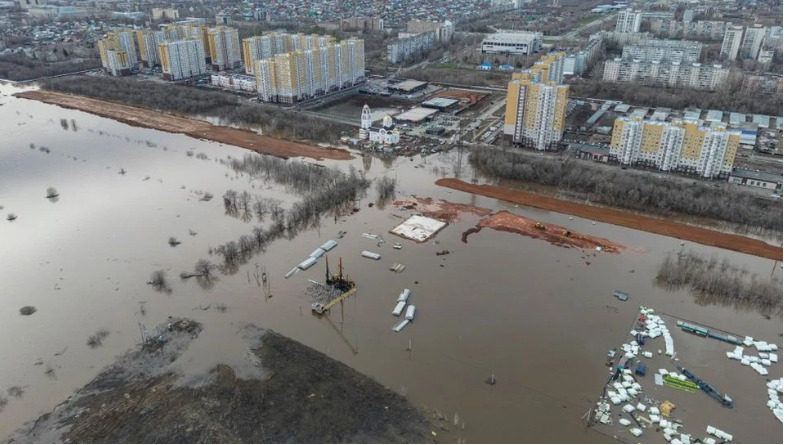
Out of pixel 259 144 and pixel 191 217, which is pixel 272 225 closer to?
pixel 191 217

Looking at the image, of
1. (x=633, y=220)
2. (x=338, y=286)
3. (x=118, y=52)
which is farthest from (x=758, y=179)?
(x=118, y=52)

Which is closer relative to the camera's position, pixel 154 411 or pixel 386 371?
pixel 154 411

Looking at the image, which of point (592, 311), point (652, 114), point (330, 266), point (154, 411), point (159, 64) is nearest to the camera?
point (154, 411)

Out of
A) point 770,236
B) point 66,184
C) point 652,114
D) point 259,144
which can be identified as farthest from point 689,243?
point 66,184

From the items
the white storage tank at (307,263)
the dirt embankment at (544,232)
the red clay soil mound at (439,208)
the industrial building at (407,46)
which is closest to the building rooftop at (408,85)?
the industrial building at (407,46)

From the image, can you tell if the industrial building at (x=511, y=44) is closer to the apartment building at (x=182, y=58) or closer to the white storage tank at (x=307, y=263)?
the apartment building at (x=182, y=58)

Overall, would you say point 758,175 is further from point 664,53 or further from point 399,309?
point 664,53
